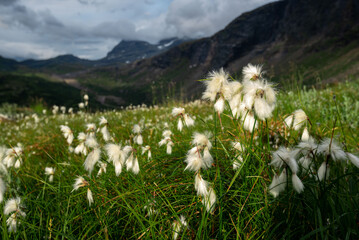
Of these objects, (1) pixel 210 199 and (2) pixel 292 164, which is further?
(1) pixel 210 199

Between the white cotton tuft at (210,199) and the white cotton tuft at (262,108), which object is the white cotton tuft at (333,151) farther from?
the white cotton tuft at (210,199)

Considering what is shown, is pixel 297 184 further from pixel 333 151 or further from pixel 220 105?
pixel 220 105

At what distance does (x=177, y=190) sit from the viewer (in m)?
2.49

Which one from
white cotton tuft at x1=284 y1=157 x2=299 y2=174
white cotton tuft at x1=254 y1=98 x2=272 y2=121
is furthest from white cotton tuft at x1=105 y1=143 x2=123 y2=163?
white cotton tuft at x1=284 y1=157 x2=299 y2=174

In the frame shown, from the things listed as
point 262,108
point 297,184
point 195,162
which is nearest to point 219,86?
point 262,108

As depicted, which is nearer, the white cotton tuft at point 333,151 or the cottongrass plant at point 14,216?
the white cotton tuft at point 333,151

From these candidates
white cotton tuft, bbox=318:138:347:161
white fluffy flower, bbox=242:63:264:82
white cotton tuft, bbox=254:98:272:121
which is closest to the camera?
white cotton tuft, bbox=318:138:347:161

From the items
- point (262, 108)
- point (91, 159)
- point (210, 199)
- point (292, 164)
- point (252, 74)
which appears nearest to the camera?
point (292, 164)

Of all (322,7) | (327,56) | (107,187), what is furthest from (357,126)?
(322,7)

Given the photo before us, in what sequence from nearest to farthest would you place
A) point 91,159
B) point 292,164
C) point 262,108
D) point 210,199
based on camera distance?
1. point 292,164
2. point 262,108
3. point 210,199
4. point 91,159

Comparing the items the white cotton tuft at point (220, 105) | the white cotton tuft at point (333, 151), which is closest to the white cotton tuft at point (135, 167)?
the white cotton tuft at point (220, 105)

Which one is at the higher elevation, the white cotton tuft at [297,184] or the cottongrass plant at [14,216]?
the white cotton tuft at [297,184]

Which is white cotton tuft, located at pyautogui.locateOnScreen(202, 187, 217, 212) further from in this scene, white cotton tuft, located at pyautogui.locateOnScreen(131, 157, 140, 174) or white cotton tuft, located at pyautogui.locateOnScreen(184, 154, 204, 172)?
white cotton tuft, located at pyautogui.locateOnScreen(131, 157, 140, 174)

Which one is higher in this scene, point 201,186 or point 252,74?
point 252,74
